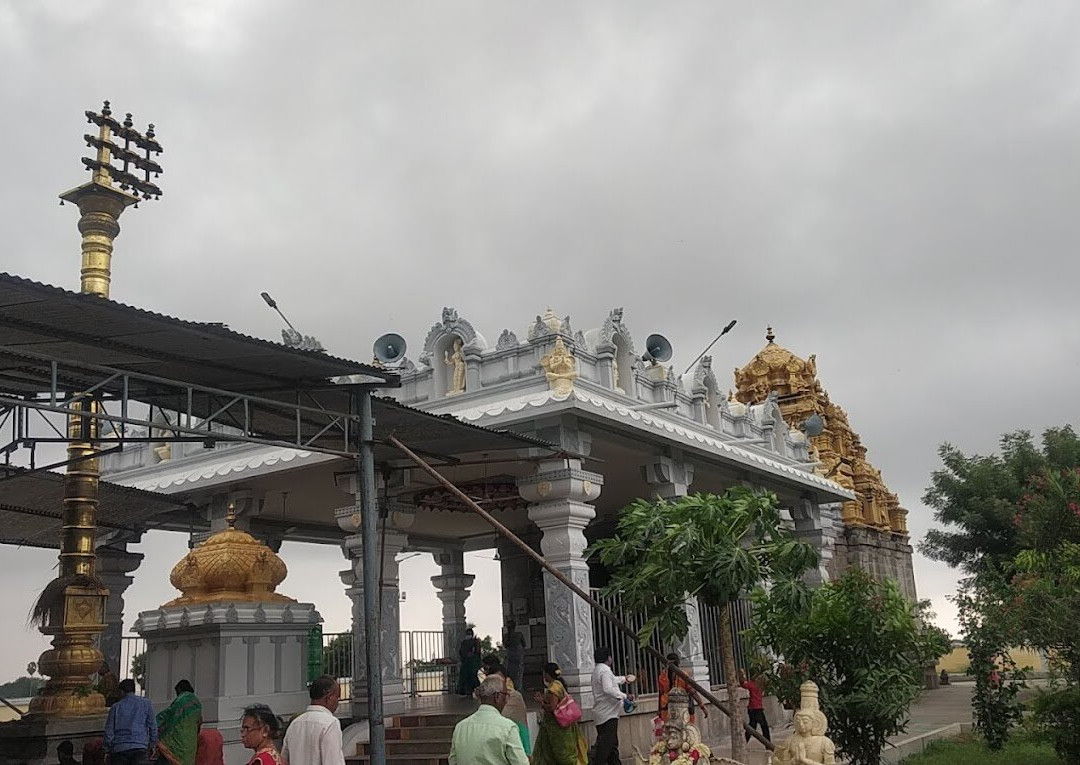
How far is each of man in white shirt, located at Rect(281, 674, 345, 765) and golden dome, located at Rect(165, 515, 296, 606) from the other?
15.0 feet

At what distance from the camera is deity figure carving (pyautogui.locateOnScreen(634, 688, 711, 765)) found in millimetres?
7609

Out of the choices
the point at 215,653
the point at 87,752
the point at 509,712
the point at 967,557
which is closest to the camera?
the point at 87,752

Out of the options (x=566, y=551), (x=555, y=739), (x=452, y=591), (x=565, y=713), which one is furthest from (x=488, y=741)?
(x=452, y=591)

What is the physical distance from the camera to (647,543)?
30.2 feet

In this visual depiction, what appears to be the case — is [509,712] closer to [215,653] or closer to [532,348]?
[215,653]

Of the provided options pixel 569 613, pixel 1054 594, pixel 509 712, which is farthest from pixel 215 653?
pixel 1054 594

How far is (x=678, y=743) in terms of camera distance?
764cm

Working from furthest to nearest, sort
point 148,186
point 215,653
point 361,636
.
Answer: point 361,636, point 148,186, point 215,653

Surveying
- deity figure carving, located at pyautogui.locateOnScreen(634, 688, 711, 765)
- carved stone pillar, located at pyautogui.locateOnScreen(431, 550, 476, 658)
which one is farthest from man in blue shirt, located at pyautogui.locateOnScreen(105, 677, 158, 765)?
carved stone pillar, located at pyautogui.locateOnScreen(431, 550, 476, 658)

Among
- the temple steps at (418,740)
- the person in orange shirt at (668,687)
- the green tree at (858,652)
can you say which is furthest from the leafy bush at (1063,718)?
the temple steps at (418,740)

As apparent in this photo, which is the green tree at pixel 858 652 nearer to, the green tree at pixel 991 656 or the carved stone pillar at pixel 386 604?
the green tree at pixel 991 656

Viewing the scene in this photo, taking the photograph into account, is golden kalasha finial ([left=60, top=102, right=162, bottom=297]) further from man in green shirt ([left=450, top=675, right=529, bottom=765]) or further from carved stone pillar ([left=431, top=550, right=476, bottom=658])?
carved stone pillar ([left=431, top=550, right=476, bottom=658])

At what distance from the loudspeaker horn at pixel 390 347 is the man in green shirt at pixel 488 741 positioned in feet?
29.6

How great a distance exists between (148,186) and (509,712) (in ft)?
20.8
